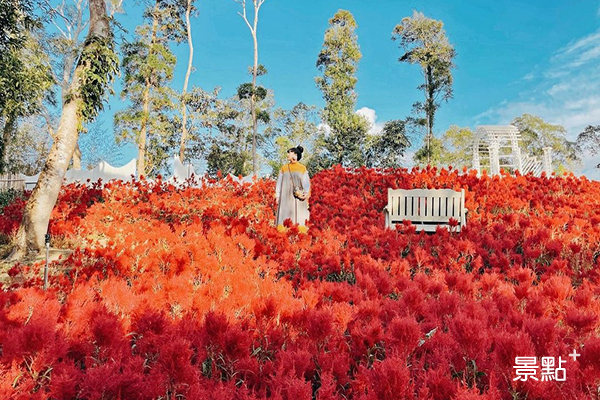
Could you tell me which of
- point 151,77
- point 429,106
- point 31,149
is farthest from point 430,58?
point 31,149

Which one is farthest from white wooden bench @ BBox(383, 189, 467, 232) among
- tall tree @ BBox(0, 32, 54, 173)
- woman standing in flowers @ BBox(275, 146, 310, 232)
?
tall tree @ BBox(0, 32, 54, 173)

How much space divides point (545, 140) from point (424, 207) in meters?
41.1

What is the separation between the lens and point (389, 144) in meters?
23.5

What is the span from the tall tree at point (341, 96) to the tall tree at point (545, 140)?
951 inches

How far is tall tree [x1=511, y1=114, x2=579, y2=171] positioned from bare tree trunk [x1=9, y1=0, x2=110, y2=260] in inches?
1658

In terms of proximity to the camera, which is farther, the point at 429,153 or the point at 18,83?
the point at 429,153

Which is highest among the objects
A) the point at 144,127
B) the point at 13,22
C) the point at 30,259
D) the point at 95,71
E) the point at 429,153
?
the point at 144,127

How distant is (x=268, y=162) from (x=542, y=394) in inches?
1239

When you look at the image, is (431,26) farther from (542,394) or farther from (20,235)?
A: (542,394)

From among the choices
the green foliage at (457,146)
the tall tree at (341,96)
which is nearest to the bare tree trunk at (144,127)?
the tall tree at (341,96)

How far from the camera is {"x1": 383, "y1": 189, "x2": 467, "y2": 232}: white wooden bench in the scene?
6.61 metres

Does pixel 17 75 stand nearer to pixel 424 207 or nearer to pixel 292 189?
pixel 292 189

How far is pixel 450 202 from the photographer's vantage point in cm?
666

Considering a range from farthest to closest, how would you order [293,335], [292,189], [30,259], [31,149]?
1. [31,149]
2. [292,189]
3. [30,259]
4. [293,335]
